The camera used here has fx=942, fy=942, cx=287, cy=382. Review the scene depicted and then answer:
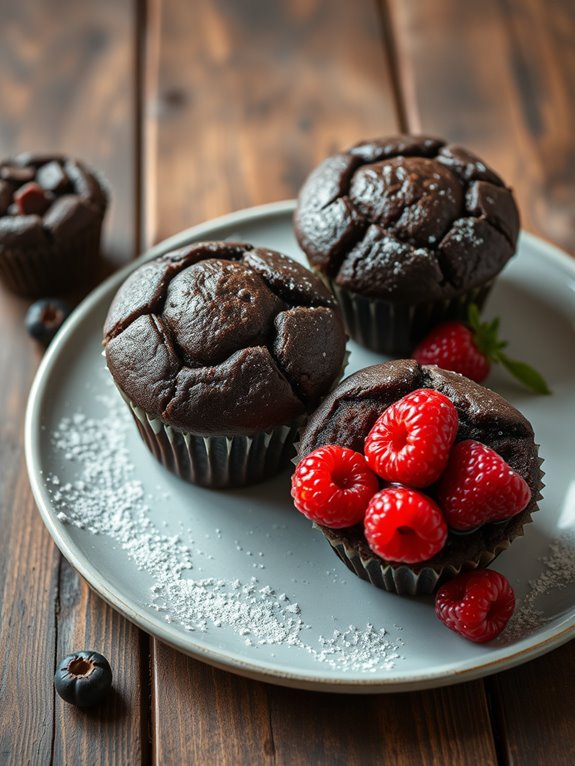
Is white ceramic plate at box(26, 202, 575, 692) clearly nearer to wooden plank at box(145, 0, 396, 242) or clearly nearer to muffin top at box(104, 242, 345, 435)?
muffin top at box(104, 242, 345, 435)

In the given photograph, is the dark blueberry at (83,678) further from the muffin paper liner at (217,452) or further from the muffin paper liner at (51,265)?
the muffin paper liner at (51,265)

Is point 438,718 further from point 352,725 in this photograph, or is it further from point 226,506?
point 226,506

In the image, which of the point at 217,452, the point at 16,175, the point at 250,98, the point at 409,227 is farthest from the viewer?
the point at 250,98

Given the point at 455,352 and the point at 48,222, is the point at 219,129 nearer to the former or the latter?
the point at 48,222

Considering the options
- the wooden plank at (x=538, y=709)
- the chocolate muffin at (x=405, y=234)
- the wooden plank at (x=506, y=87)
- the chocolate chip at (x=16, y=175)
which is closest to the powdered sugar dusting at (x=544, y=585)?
the wooden plank at (x=538, y=709)

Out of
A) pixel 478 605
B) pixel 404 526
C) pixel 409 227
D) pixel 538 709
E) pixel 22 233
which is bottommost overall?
pixel 538 709

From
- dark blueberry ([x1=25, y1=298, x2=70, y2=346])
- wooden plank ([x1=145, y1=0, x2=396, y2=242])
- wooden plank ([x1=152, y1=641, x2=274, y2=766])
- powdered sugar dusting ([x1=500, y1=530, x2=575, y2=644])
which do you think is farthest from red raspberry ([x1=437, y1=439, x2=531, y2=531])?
wooden plank ([x1=145, y1=0, x2=396, y2=242])

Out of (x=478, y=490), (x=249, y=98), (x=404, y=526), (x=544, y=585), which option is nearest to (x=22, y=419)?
(x=404, y=526)
